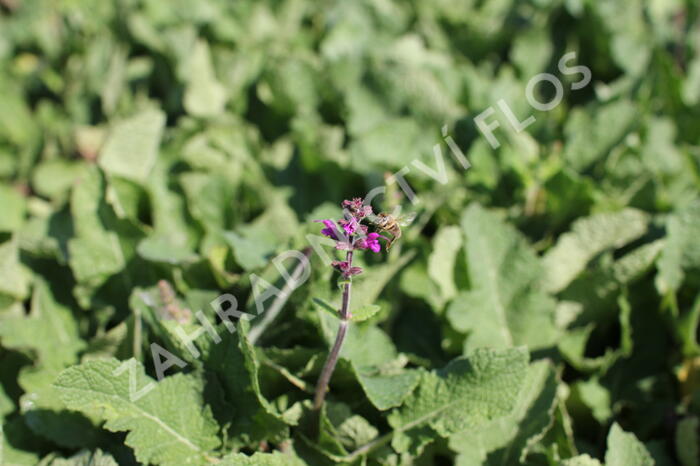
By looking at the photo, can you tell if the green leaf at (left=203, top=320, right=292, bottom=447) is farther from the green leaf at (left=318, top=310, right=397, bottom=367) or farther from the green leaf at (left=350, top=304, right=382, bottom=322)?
the green leaf at (left=350, top=304, right=382, bottom=322)

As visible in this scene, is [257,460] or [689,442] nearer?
[257,460]

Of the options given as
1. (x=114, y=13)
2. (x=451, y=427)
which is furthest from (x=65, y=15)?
(x=451, y=427)

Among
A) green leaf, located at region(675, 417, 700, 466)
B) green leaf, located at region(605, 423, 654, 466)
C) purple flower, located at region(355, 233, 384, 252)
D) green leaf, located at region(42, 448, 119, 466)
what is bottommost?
green leaf, located at region(675, 417, 700, 466)

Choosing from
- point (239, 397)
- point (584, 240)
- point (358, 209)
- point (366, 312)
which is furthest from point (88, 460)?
point (584, 240)

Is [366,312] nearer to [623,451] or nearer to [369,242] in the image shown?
[369,242]

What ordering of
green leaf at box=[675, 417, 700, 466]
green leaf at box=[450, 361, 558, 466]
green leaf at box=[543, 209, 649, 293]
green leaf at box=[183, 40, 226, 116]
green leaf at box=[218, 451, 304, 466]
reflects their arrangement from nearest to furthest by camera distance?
green leaf at box=[218, 451, 304, 466] → green leaf at box=[450, 361, 558, 466] → green leaf at box=[675, 417, 700, 466] → green leaf at box=[543, 209, 649, 293] → green leaf at box=[183, 40, 226, 116]

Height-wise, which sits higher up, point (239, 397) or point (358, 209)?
point (358, 209)

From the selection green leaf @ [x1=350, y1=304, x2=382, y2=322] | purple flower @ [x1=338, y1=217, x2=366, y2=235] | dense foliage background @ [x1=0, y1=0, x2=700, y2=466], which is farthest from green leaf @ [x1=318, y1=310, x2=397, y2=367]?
purple flower @ [x1=338, y1=217, x2=366, y2=235]
